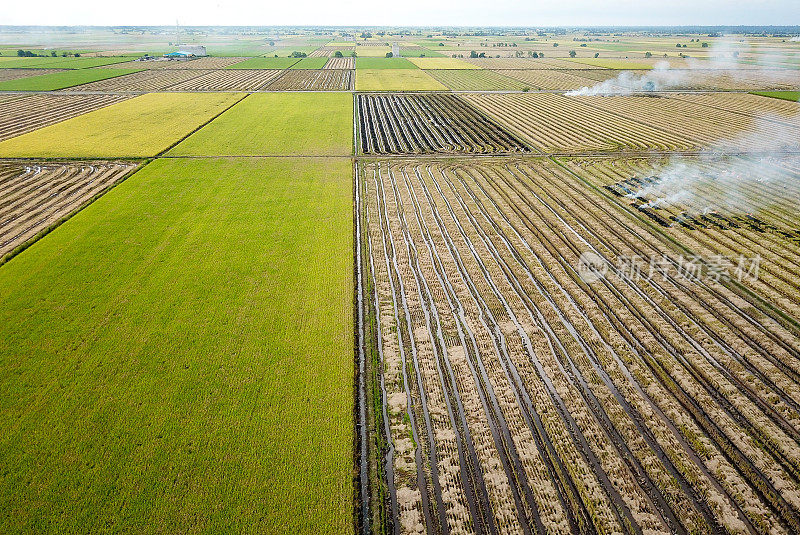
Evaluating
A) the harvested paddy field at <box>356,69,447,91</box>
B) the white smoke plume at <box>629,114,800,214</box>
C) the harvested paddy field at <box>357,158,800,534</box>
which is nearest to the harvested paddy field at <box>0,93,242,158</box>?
the harvested paddy field at <box>356,69,447,91</box>

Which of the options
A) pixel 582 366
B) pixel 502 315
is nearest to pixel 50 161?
pixel 502 315

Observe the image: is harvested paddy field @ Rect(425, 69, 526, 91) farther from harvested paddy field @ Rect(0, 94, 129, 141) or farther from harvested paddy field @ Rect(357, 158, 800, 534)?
harvested paddy field @ Rect(357, 158, 800, 534)

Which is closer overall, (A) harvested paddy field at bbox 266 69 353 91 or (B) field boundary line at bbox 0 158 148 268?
(B) field boundary line at bbox 0 158 148 268

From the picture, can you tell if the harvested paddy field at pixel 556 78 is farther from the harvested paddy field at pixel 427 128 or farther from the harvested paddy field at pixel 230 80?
the harvested paddy field at pixel 230 80

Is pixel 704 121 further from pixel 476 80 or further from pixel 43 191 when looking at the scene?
pixel 43 191

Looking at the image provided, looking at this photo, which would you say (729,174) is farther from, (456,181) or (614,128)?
(456,181)
